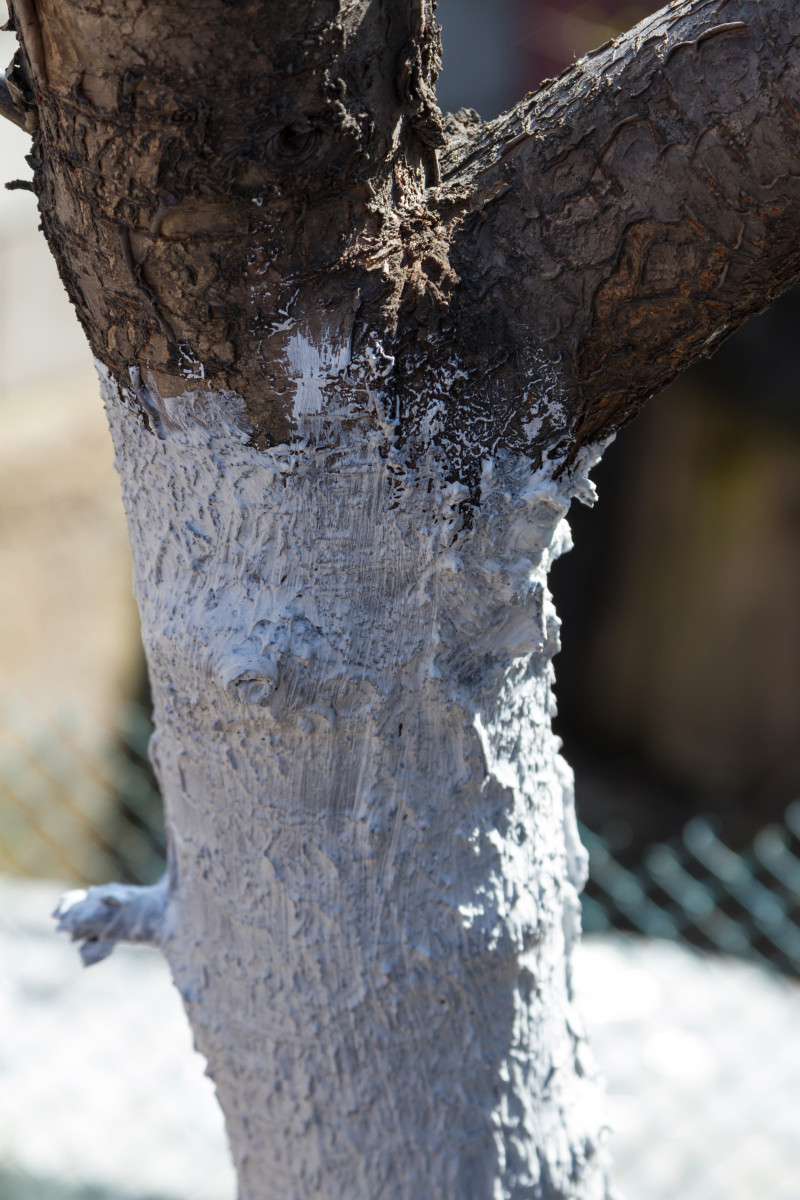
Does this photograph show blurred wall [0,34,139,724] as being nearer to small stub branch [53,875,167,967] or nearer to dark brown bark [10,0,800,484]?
small stub branch [53,875,167,967]

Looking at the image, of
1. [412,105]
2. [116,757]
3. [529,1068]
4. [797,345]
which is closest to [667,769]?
[797,345]

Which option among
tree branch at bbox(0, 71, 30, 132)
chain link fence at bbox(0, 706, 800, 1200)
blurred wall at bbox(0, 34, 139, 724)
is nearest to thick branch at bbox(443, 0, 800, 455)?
tree branch at bbox(0, 71, 30, 132)

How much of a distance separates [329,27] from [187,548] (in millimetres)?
230

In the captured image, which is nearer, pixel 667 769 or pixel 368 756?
pixel 368 756

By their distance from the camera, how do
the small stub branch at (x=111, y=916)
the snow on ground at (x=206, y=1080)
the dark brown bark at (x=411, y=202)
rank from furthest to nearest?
1. the snow on ground at (x=206, y=1080)
2. the small stub branch at (x=111, y=916)
3. the dark brown bark at (x=411, y=202)

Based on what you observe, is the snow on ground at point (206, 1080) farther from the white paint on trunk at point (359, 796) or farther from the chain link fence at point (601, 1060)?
the white paint on trunk at point (359, 796)

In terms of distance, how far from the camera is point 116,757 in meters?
2.58

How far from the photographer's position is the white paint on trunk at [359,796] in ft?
1.64

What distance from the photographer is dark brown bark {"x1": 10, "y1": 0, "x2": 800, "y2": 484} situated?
428mm

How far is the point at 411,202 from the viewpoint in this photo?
49 cm

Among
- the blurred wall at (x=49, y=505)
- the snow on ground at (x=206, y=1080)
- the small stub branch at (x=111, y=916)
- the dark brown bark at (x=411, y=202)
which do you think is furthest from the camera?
the blurred wall at (x=49, y=505)

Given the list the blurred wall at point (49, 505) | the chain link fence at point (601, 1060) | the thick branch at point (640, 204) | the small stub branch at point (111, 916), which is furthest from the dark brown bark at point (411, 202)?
the blurred wall at point (49, 505)

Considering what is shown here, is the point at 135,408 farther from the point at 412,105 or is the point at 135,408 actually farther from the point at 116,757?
the point at 116,757

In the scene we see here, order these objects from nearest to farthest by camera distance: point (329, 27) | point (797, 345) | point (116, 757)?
point (329, 27)
point (116, 757)
point (797, 345)
